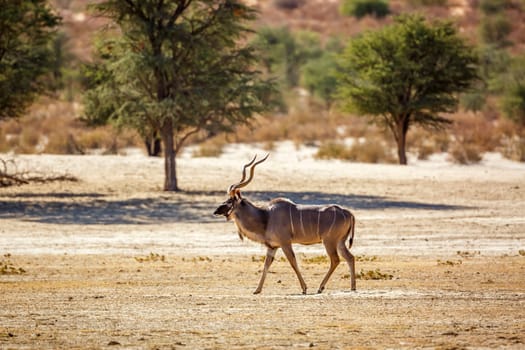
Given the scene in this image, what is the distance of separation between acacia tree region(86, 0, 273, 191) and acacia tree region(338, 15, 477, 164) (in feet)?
30.1

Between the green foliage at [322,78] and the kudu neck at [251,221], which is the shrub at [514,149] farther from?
the kudu neck at [251,221]

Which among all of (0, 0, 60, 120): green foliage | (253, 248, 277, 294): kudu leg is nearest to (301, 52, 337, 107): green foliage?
(0, 0, 60, 120): green foliage

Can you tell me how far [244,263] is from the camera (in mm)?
20797

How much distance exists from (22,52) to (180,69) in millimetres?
5235

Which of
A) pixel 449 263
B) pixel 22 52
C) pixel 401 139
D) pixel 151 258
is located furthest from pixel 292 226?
pixel 401 139

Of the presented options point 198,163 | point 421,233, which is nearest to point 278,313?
point 421,233

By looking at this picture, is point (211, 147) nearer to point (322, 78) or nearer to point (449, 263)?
point (322, 78)

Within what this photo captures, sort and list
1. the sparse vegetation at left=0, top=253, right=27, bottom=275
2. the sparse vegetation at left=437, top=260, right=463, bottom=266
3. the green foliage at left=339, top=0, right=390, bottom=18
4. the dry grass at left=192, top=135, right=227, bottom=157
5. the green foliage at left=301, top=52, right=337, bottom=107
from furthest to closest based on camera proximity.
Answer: the green foliage at left=339, top=0, right=390, bottom=18 → the green foliage at left=301, top=52, right=337, bottom=107 → the dry grass at left=192, top=135, right=227, bottom=157 → the sparse vegetation at left=437, top=260, right=463, bottom=266 → the sparse vegetation at left=0, top=253, right=27, bottom=275

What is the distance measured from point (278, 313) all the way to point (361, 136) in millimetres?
40893

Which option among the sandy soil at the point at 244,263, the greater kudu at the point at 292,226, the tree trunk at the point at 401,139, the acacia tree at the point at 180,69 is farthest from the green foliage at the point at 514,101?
the greater kudu at the point at 292,226

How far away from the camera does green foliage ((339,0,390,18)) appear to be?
3873 inches

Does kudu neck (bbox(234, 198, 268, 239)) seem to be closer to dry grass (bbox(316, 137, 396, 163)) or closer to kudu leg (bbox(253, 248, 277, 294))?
kudu leg (bbox(253, 248, 277, 294))

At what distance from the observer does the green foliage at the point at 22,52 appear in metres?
33.9

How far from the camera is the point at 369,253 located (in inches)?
882
